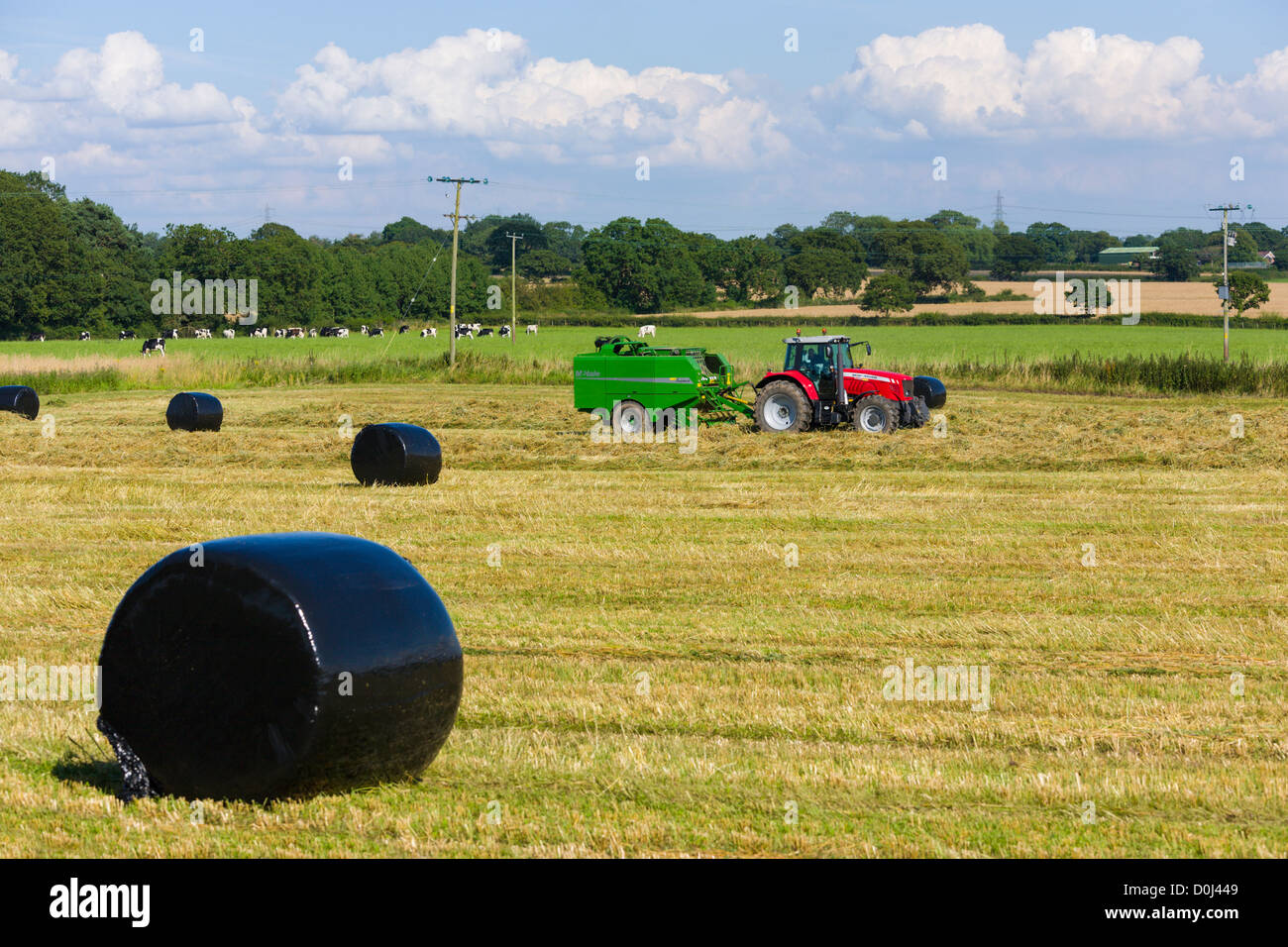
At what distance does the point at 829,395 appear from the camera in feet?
77.8

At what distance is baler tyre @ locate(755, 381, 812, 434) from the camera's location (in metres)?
23.2

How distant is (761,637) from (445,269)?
10193 cm

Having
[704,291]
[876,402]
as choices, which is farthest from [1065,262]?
[876,402]

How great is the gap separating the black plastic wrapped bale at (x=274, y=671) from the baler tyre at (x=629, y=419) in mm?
17505

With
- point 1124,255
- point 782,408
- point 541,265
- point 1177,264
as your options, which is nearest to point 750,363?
point 782,408

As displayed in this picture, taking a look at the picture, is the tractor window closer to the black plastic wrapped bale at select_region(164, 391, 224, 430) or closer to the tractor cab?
the tractor cab

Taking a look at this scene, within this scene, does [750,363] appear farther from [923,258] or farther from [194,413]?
[923,258]

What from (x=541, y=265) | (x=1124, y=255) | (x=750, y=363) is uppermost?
(x=541, y=265)

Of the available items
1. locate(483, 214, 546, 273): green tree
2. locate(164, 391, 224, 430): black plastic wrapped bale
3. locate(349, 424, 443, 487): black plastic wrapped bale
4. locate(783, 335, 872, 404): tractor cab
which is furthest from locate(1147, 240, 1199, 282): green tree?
locate(349, 424, 443, 487): black plastic wrapped bale

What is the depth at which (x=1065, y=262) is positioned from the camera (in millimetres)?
108562

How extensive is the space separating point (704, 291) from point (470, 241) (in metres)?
64.9

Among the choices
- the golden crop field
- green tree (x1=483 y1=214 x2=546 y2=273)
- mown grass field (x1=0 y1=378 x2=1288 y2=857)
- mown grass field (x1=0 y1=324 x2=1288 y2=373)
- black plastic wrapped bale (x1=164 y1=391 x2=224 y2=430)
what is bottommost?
mown grass field (x1=0 y1=378 x2=1288 y2=857)

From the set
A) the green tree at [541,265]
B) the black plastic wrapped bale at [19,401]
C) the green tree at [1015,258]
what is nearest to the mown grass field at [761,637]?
the black plastic wrapped bale at [19,401]

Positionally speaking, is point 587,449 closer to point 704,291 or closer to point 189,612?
point 189,612
